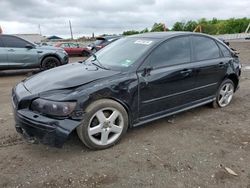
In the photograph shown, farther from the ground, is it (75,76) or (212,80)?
(75,76)

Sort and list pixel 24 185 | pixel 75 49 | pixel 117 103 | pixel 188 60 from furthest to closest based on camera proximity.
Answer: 1. pixel 75 49
2. pixel 188 60
3. pixel 117 103
4. pixel 24 185

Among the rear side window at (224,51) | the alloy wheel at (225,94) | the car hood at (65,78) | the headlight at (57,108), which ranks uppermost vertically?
the rear side window at (224,51)

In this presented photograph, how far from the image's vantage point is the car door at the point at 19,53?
10.1m

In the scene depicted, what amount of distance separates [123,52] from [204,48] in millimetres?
1580

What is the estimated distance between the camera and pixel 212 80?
5.07m

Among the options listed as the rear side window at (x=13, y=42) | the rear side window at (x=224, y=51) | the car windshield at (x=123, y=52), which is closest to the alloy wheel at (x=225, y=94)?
the rear side window at (x=224, y=51)

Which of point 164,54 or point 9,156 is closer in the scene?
point 9,156

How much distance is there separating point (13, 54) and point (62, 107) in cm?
773

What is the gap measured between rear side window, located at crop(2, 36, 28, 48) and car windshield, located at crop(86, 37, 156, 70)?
6427mm

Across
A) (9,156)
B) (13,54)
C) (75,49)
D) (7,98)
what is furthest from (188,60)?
(75,49)

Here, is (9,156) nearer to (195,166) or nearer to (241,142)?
(195,166)

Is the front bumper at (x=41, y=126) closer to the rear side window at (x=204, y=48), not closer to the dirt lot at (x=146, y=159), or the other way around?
the dirt lot at (x=146, y=159)

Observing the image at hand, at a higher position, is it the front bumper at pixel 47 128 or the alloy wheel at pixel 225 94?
the front bumper at pixel 47 128

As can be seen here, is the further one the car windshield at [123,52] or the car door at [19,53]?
the car door at [19,53]
